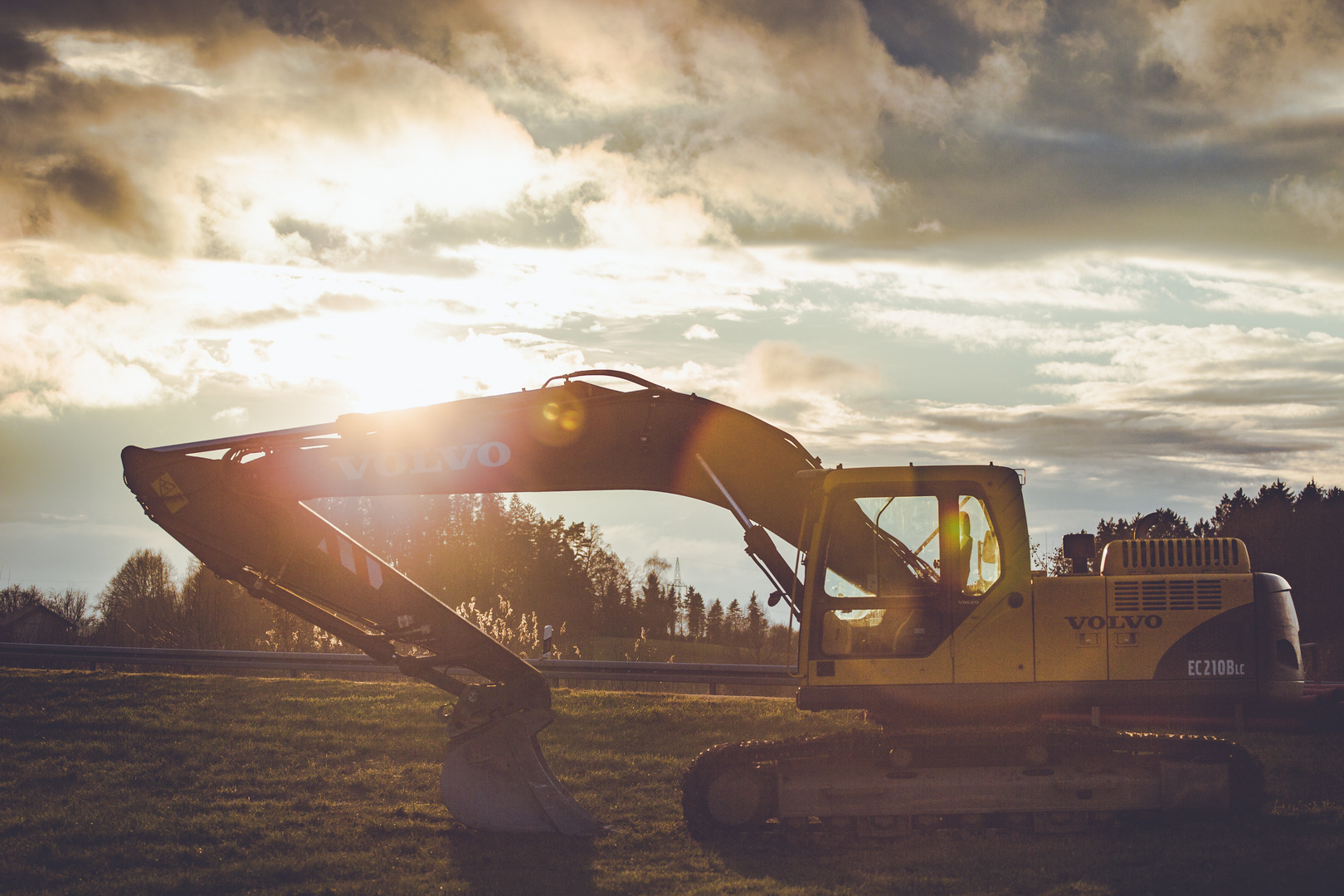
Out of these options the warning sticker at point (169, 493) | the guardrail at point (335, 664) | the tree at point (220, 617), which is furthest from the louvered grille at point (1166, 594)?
the tree at point (220, 617)

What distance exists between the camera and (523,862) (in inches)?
328

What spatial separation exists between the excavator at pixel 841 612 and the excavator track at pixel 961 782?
20mm

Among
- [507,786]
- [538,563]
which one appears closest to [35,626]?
[538,563]

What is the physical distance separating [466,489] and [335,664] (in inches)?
411

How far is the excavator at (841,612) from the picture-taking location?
8.59m

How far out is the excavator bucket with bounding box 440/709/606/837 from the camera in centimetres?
908

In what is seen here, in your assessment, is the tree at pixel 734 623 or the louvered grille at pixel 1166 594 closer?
the louvered grille at pixel 1166 594

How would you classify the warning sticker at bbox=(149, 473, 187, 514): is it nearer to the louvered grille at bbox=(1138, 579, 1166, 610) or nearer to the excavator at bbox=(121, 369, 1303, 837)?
the excavator at bbox=(121, 369, 1303, 837)

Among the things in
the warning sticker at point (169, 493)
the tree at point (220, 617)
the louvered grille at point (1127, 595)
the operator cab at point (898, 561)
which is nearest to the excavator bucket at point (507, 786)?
the operator cab at point (898, 561)

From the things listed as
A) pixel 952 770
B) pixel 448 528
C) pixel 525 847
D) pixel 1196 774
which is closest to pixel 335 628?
pixel 525 847

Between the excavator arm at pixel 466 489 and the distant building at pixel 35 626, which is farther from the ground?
the excavator arm at pixel 466 489

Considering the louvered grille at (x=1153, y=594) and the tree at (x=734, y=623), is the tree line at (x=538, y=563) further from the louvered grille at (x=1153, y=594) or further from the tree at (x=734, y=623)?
the louvered grille at (x=1153, y=594)

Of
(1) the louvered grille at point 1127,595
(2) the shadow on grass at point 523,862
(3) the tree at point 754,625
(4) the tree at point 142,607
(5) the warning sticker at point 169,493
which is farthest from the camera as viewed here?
(3) the tree at point 754,625

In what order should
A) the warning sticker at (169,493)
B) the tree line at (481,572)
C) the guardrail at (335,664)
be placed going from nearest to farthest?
the warning sticker at (169,493) → the guardrail at (335,664) → the tree line at (481,572)
